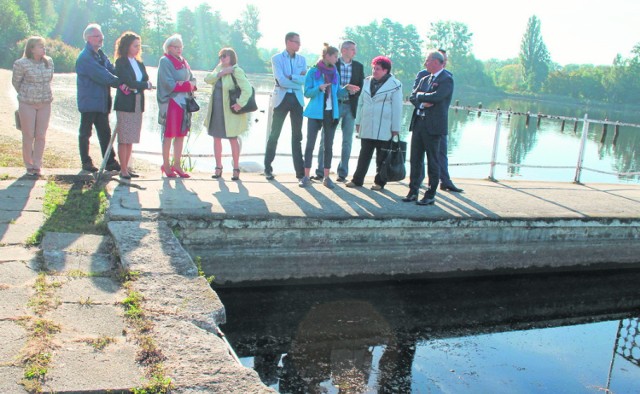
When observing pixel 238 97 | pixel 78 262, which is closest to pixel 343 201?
pixel 238 97

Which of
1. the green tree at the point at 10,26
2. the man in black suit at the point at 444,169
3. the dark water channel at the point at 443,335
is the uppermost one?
the green tree at the point at 10,26

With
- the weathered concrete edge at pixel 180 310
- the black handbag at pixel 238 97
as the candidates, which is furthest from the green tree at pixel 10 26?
the weathered concrete edge at pixel 180 310

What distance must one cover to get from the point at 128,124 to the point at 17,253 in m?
2.66

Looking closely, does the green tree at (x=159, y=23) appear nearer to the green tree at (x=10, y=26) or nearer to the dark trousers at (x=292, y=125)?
the green tree at (x=10, y=26)

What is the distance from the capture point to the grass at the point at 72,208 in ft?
17.1

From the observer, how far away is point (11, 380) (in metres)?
2.90

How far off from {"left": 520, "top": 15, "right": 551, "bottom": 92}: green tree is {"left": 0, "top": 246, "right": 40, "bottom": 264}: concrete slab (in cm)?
11428

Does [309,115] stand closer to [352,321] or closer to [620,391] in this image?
[352,321]

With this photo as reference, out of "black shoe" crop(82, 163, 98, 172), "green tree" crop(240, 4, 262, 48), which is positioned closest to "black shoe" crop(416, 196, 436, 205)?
"black shoe" crop(82, 163, 98, 172)

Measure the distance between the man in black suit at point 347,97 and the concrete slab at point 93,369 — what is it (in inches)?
183

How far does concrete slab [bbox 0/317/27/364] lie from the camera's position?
3.09m

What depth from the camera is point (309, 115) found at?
23.3 feet

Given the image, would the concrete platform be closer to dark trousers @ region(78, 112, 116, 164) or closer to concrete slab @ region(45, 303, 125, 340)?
dark trousers @ region(78, 112, 116, 164)

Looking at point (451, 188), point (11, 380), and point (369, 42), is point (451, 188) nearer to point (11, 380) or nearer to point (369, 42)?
point (11, 380)
